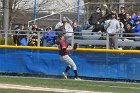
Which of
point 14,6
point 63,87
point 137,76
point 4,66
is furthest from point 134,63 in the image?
point 14,6

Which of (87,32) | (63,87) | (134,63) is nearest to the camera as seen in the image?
(63,87)

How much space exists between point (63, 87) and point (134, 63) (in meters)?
4.38

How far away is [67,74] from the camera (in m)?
22.5

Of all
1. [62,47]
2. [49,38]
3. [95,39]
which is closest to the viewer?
[62,47]

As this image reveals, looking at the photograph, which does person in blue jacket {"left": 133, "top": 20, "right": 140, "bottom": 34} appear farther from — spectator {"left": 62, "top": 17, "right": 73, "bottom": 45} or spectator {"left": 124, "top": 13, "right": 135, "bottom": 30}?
spectator {"left": 62, "top": 17, "right": 73, "bottom": 45}

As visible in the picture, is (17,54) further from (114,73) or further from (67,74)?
(114,73)

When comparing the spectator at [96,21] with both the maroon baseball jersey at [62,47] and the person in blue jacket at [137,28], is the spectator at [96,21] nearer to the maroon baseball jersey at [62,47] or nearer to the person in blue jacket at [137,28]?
the person in blue jacket at [137,28]

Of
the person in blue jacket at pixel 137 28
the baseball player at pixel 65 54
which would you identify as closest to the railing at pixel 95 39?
the person in blue jacket at pixel 137 28

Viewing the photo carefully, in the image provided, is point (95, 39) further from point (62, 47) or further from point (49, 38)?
point (49, 38)

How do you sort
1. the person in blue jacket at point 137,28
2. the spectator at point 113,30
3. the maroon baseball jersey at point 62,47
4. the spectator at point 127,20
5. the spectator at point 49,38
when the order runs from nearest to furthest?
the maroon baseball jersey at point 62,47 → the spectator at point 113,30 → the person in blue jacket at point 137,28 → the spectator at point 127,20 → the spectator at point 49,38

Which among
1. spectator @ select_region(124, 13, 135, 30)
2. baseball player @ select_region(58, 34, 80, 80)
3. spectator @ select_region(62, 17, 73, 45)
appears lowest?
baseball player @ select_region(58, 34, 80, 80)

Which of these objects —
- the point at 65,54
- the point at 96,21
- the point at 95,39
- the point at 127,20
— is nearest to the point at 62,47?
the point at 65,54

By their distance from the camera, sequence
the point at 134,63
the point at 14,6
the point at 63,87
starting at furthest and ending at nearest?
the point at 14,6 < the point at 134,63 < the point at 63,87

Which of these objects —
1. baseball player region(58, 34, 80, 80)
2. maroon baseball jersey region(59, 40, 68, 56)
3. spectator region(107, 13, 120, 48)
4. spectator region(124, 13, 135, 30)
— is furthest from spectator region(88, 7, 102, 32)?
maroon baseball jersey region(59, 40, 68, 56)
